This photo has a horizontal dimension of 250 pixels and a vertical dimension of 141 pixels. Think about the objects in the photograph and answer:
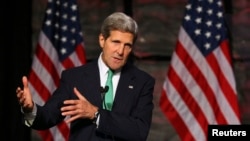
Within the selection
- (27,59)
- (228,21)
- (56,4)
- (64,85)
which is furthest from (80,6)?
(64,85)

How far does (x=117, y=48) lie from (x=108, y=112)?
10.7 inches

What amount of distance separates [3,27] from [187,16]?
1.52 metres

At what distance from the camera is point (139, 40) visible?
4188mm

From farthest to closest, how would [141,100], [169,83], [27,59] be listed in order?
[27,59] < [169,83] < [141,100]

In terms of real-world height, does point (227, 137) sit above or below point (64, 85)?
below

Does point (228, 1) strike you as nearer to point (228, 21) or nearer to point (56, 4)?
point (228, 21)

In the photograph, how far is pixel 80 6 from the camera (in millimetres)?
4230

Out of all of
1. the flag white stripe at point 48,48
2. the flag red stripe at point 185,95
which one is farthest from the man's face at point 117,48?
the flag white stripe at point 48,48

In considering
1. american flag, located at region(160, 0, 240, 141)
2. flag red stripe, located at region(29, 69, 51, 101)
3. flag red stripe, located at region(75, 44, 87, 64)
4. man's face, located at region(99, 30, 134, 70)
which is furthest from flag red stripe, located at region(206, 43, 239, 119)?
man's face, located at region(99, 30, 134, 70)

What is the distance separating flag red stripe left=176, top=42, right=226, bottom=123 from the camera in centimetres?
380

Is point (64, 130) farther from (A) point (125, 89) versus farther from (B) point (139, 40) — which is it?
(A) point (125, 89)

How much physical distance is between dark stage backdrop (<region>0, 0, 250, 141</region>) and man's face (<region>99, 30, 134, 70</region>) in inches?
88.2

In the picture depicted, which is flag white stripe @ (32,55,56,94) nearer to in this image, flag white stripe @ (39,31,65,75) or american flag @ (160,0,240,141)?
flag white stripe @ (39,31,65,75)

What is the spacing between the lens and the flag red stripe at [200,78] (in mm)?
3797
